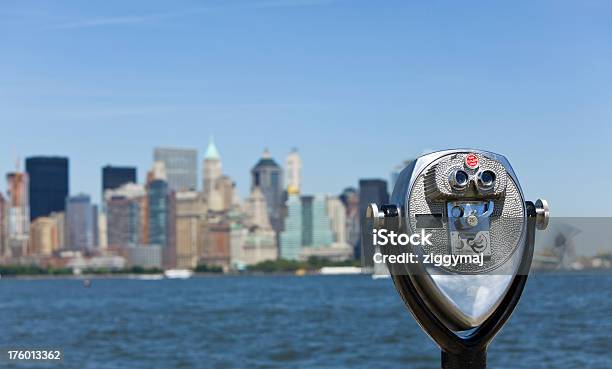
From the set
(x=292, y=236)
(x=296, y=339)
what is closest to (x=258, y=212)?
(x=292, y=236)

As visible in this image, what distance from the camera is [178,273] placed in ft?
529

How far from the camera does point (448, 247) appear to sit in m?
4.29

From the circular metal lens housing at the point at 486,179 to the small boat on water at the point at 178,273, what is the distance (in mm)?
156519

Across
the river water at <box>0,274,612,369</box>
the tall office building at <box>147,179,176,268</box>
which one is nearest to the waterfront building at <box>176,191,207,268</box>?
the tall office building at <box>147,179,176,268</box>

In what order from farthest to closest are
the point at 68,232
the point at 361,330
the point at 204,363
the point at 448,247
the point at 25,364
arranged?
the point at 68,232 < the point at 361,330 < the point at 204,363 < the point at 25,364 < the point at 448,247

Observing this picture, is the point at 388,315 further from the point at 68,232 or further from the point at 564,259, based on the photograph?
the point at 68,232

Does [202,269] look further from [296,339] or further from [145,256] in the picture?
[296,339]

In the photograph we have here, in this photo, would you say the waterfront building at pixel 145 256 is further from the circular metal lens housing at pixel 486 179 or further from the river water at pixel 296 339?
the circular metal lens housing at pixel 486 179

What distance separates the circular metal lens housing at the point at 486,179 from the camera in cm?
432

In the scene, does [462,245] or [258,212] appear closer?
[462,245]

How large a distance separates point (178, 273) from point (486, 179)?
15827cm

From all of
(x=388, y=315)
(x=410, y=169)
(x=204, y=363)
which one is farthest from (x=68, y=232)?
(x=410, y=169)

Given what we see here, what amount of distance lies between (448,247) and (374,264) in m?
0.25

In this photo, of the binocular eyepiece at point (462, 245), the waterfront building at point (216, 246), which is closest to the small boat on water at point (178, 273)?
the waterfront building at point (216, 246)
